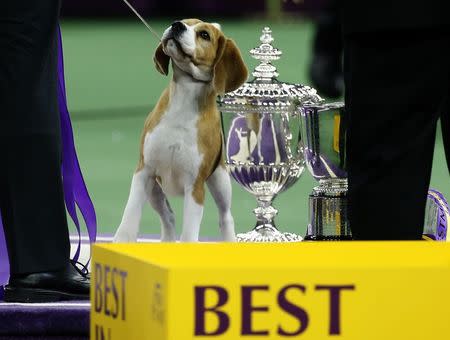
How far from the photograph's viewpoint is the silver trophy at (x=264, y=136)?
→ 3.67 metres

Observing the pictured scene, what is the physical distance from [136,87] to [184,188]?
701cm

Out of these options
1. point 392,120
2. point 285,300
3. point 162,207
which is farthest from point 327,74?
point 285,300

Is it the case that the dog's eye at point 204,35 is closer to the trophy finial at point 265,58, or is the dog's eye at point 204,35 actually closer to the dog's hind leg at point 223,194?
the dog's hind leg at point 223,194

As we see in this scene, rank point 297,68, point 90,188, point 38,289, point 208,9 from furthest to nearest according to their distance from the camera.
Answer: point 208,9 < point 297,68 < point 90,188 < point 38,289

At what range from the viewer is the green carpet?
529cm

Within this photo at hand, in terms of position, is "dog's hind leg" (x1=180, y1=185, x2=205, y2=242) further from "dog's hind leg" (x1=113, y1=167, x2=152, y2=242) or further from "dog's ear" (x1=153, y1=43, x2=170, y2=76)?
"dog's ear" (x1=153, y1=43, x2=170, y2=76)

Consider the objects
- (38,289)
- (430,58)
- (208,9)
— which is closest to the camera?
(430,58)

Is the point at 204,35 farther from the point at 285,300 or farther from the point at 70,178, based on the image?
the point at 285,300

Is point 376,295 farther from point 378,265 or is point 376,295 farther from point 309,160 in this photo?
point 309,160

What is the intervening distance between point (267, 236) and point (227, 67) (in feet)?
2.30

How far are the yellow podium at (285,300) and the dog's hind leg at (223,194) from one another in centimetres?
92

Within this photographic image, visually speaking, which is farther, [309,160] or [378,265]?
[309,160]

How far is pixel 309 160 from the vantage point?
12.0 feet

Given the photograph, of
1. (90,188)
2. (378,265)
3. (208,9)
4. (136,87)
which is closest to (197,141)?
(378,265)
